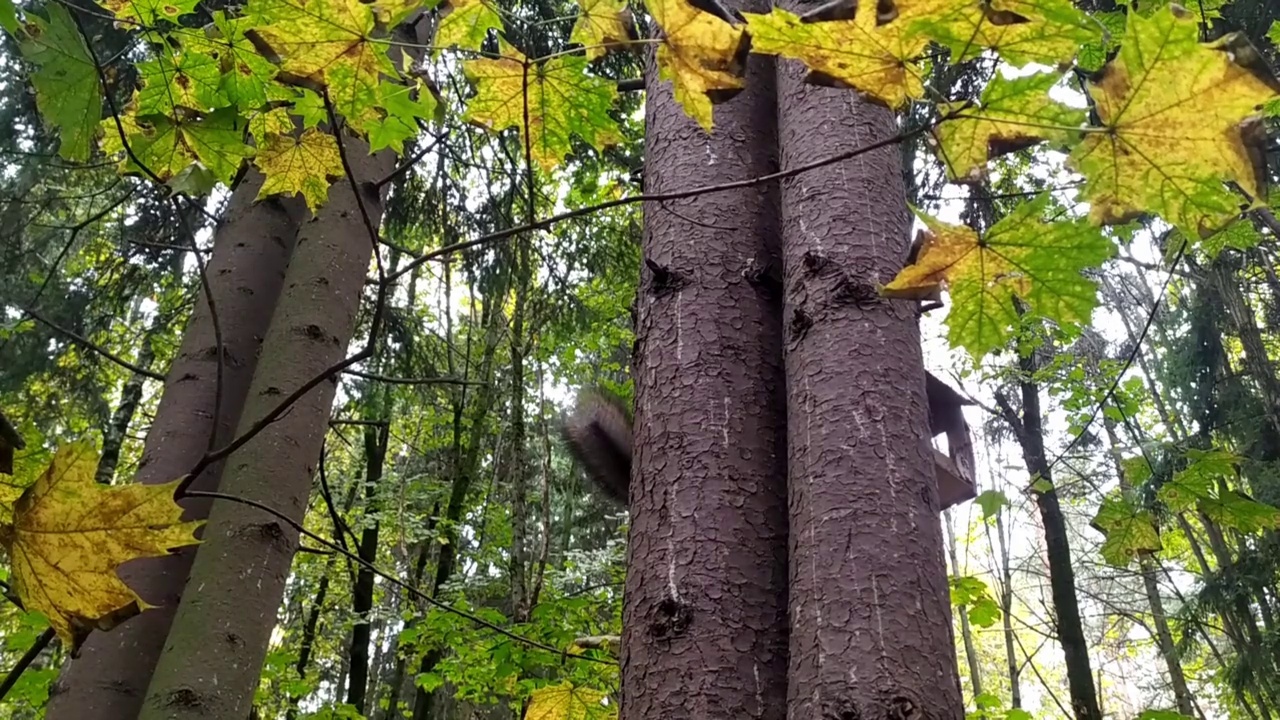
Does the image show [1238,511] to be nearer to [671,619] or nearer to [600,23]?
[671,619]

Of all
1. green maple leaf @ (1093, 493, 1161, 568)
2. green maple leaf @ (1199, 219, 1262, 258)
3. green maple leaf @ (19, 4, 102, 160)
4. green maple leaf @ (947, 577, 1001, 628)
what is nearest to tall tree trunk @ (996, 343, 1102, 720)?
green maple leaf @ (947, 577, 1001, 628)

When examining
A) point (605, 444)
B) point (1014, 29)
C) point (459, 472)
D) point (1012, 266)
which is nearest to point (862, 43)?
point (1014, 29)

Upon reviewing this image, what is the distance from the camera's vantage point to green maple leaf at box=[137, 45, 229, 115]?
3.80ft

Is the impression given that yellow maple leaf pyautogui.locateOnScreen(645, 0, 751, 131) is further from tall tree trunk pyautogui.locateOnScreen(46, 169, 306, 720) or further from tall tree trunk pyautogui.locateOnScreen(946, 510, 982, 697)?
tall tree trunk pyautogui.locateOnScreen(946, 510, 982, 697)

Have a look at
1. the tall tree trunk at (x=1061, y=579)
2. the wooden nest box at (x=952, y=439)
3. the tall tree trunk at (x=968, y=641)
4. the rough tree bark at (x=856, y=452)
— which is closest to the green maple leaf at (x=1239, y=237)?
the wooden nest box at (x=952, y=439)

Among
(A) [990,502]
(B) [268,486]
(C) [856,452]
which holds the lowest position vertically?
(C) [856,452]

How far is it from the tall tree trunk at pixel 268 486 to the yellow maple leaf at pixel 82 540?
50cm

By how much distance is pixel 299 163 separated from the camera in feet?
4.09

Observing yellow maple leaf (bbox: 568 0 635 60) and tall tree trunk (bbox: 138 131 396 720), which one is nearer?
yellow maple leaf (bbox: 568 0 635 60)

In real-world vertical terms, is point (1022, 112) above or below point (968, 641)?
below

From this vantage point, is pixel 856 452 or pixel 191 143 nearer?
pixel 856 452

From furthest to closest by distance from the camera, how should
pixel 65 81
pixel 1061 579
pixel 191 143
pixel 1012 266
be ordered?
pixel 1061 579
pixel 191 143
pixel 65 81
pixel 1012 266

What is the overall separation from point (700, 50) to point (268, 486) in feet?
3.40

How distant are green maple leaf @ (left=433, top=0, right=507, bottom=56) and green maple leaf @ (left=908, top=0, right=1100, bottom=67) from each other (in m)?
0.45
